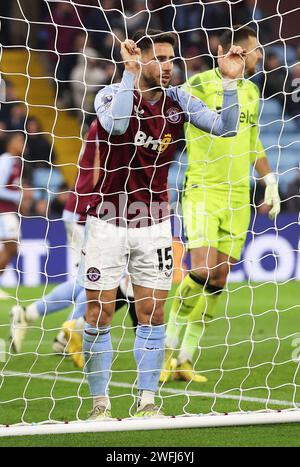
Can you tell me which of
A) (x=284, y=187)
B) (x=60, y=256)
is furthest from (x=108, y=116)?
(x=284, y=187)

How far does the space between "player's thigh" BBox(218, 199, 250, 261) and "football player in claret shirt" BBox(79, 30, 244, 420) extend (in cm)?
127

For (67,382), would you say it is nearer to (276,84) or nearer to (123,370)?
(123,370)

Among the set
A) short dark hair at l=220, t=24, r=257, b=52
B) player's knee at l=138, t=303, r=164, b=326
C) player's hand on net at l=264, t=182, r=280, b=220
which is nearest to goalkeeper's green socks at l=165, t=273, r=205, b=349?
player's hand on net at l=264, t=182, r=280, b=220

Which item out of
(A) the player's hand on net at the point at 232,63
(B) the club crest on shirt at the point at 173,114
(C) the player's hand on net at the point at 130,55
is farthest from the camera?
(B) the club crest on shirt at the point at 173,114

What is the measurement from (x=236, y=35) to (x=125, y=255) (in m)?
Result: 1.87

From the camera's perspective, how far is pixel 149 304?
5105 mm

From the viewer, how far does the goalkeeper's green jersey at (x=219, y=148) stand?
6316mm

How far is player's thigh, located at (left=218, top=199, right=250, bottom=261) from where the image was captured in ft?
21.1

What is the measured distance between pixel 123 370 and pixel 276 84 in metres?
6.94

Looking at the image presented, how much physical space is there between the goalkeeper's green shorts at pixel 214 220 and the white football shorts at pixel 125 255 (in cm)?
108

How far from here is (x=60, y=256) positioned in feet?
34.7

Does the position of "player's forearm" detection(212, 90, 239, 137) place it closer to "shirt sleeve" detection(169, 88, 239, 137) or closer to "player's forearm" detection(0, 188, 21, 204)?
"shirt sleeve" detection(169, 88, 239, 137)

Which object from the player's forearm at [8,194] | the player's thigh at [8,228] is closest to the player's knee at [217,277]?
the player's thigh at [8,228]

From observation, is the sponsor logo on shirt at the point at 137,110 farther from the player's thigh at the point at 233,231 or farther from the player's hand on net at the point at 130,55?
the player's thigh at the point at 233,231
